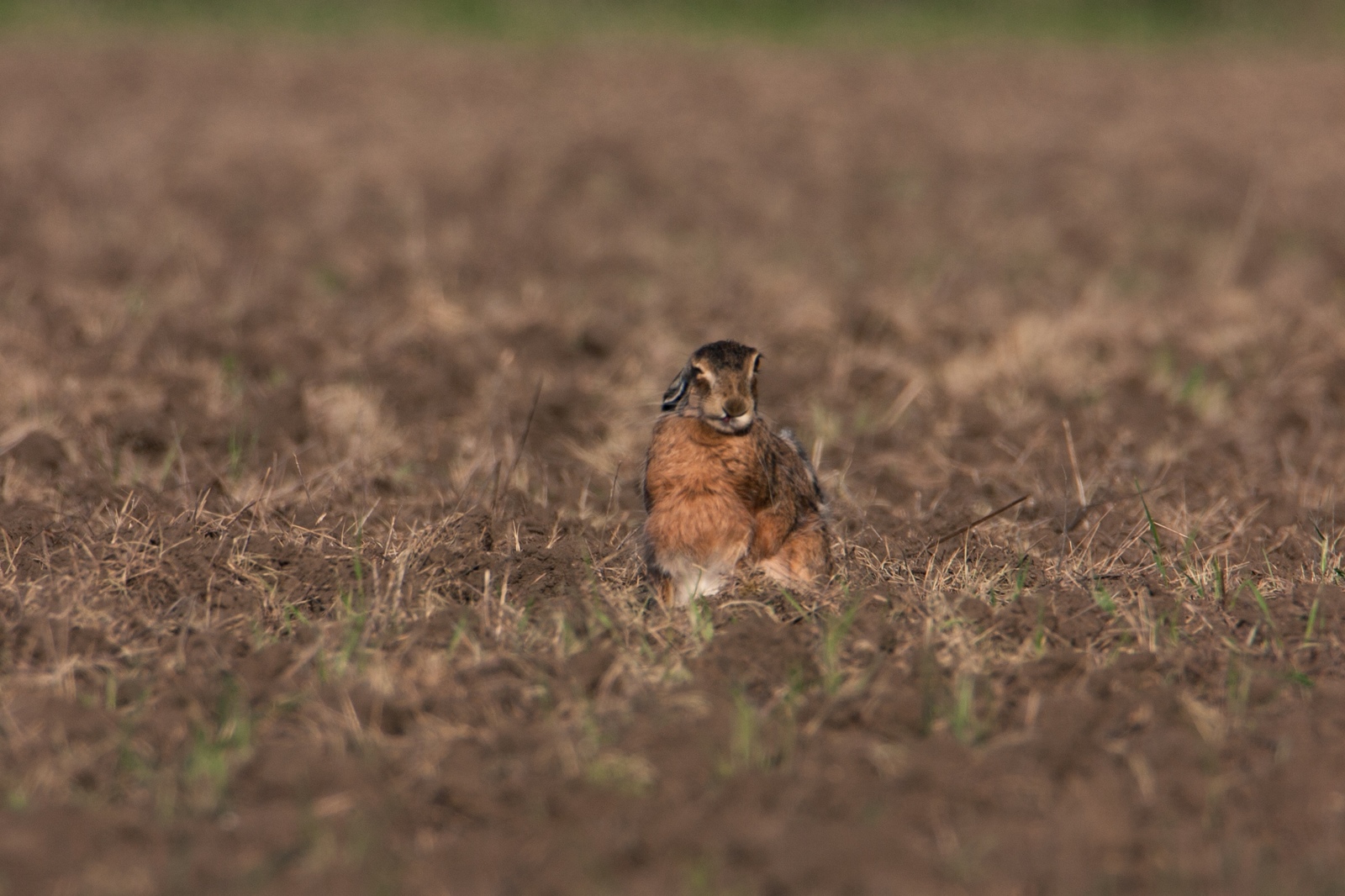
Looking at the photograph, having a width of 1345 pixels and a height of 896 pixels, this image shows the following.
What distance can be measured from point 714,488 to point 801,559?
414 millimetres

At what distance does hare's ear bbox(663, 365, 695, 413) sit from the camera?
4.94m

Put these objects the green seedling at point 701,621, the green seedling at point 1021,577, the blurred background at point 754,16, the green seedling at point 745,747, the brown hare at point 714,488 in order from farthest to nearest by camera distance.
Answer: the blurred background at point 754,16, the green seedling at point 1021,577, the brown hare at point 714,488, the green seedling at point 701,621, the green seedling at point 745,747

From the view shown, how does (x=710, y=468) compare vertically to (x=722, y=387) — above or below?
below

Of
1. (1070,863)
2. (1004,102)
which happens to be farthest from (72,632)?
(1004,102)

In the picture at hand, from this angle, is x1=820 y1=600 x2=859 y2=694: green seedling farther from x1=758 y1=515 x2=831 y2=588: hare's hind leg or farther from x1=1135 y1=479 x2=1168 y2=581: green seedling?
x1=1135 y1=479 x2=1168 y2=581: green seedling

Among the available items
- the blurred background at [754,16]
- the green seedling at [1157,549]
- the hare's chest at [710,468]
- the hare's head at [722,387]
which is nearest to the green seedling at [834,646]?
the hare's chest at [710,468]

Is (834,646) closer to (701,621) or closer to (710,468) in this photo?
(701,621)

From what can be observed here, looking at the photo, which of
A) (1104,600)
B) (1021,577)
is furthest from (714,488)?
(1104,600)

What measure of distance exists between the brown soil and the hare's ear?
631 millimetres

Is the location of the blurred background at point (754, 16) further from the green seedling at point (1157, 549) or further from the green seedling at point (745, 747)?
the green seedling at point (745, 747)

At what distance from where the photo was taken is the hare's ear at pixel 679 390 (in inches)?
195

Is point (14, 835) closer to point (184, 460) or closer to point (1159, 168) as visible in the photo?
point (184, 460)

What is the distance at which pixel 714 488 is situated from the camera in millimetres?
4922

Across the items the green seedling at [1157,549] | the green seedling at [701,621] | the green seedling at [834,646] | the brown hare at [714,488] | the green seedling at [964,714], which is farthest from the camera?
the green seedling at [1157,549]
